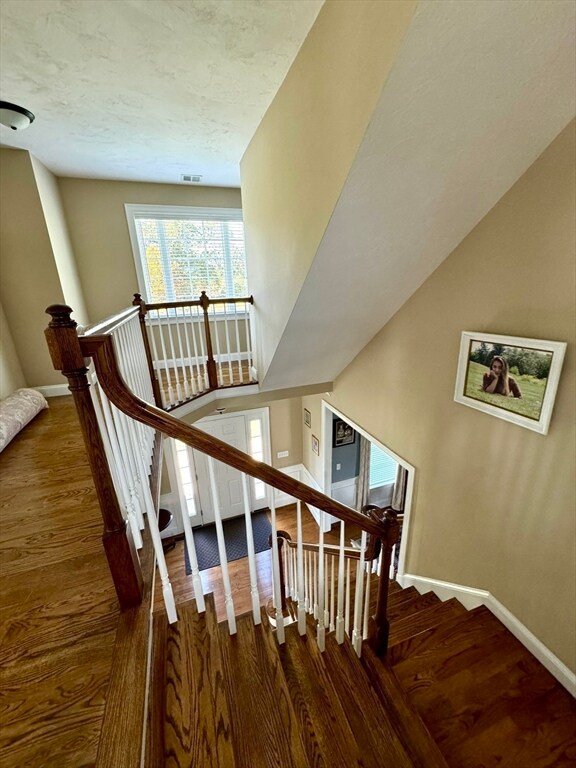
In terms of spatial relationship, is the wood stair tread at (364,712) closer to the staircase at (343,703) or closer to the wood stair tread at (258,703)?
the staircase at (343,703)

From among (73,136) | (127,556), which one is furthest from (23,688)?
(73,136)

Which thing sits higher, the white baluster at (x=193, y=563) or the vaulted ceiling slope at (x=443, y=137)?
the vaulted ceiling slope at (x=443, y=137)

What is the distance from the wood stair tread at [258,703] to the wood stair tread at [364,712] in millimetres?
304

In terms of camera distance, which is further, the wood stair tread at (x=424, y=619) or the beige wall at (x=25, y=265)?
the beige wall at (x=25, y=265)

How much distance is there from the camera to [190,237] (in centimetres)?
414

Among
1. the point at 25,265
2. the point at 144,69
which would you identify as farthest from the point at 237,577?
the point at 144,69

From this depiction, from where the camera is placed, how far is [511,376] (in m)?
1.84

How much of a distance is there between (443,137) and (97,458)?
1.94 meters

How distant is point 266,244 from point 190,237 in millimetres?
2028

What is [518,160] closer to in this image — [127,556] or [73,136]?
[127,556]

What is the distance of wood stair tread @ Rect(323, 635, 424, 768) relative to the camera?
1129mm

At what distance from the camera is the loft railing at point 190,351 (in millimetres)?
3094

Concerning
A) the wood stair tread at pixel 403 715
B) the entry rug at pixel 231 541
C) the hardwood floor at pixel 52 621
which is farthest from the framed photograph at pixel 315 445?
the hardwood floor at pixel 52 621

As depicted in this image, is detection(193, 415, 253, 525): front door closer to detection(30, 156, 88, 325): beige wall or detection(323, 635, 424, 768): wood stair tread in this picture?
detection(30, 156, 88, 325): beige wall
